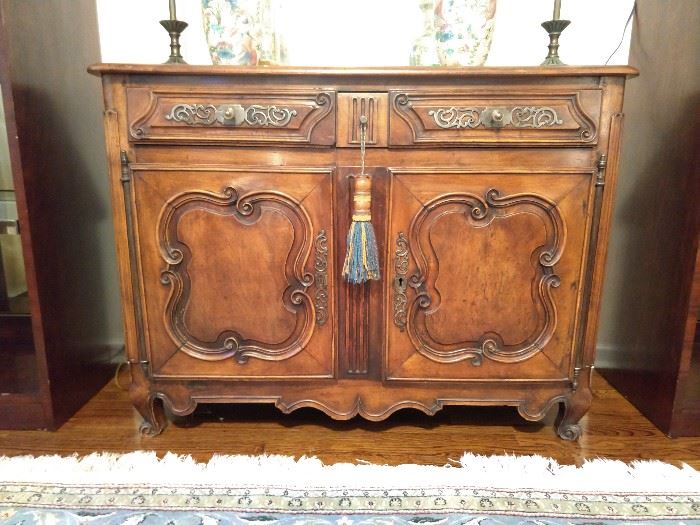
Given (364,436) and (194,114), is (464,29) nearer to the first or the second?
(194,114)

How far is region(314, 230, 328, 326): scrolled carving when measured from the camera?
1083mm

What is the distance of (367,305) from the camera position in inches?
44.1

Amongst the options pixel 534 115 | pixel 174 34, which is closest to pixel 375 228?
pixel 534 115

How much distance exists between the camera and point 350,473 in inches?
42.8

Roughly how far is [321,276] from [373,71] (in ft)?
1.44

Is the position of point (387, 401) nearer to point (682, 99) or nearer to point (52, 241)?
point (52, 241)

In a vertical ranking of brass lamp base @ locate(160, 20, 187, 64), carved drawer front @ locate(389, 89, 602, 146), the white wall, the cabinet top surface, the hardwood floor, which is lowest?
the hardwood floor

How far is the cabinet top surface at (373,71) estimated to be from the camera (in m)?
0.98

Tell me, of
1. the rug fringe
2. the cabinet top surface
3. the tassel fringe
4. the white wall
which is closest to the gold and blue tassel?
the tassel fringe

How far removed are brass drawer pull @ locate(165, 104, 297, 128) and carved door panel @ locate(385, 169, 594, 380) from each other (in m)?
0.27

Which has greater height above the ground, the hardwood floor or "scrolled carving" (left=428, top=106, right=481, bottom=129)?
"scrolled carving" (left=428, top=106, right=481, bottom=129)

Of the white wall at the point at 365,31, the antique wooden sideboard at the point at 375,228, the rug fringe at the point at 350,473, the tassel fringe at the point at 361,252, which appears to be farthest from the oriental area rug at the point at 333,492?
the white wall at the point at 365,31

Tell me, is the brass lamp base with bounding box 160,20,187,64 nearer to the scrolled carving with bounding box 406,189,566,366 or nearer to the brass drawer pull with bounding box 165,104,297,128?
the brass drawer pull with bounding box 165,104,297,128

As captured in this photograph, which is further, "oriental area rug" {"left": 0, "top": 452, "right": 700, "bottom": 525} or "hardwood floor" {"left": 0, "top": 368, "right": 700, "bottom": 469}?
"hardwood floor" {"left": 0, "top": 368, "right": 700, "bottom": 469}
